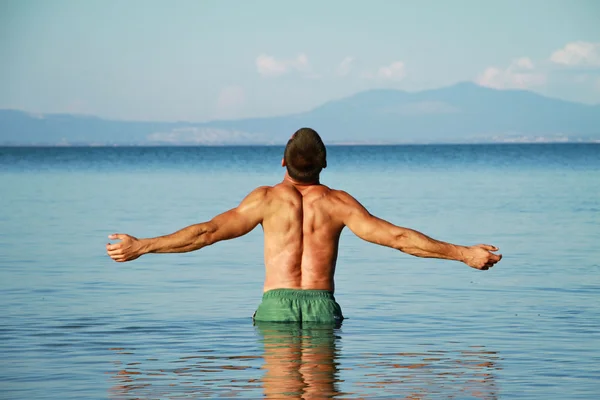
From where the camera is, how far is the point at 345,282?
17.0 meters

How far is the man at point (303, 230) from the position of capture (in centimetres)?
1040

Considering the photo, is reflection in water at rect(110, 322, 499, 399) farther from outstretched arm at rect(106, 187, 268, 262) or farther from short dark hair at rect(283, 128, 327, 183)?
short dark hair at rect(283, 128, 327, 183)

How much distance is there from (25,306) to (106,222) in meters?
13.6

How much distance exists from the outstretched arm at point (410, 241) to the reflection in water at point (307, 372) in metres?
0.91

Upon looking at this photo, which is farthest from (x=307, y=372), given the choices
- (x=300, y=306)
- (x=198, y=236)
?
(x=198, y=236)

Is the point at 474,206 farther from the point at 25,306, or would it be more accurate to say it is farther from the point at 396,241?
the point at 396,241

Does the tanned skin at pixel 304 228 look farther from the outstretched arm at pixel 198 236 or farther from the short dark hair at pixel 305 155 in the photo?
the short dark hair at pixel 305 155

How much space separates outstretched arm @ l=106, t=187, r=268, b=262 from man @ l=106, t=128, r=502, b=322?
0.4 inches

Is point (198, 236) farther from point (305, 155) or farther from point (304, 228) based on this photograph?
point (305, 155)

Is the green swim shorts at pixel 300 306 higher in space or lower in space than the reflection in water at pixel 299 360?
higher

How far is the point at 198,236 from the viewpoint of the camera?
33.2 ft

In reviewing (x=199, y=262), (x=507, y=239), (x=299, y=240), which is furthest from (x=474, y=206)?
(x=299, y=240)

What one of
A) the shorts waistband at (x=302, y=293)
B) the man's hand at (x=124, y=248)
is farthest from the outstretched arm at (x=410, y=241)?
the man's hand at (x=124, y=248)

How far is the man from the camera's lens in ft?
34.1
